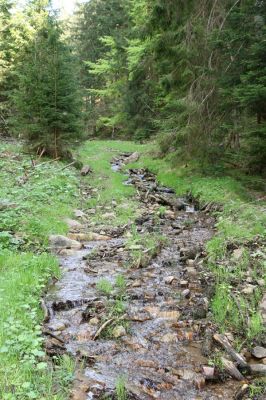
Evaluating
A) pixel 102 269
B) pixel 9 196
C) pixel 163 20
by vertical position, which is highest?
pixel 163 20

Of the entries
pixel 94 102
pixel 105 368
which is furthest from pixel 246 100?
pixel 94 102

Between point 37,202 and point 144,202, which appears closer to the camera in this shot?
point 37,202

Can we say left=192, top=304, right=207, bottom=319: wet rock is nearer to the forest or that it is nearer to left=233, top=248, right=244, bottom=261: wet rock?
the forest

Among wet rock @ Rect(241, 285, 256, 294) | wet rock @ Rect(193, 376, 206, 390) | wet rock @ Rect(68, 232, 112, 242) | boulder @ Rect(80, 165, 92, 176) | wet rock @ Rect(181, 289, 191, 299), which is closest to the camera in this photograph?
wet rock @ Rect(193, 376, 206, 390)

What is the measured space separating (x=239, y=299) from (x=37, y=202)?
6.73 metres

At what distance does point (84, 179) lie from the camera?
1592cm

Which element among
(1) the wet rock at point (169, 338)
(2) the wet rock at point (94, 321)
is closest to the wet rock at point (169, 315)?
(1) the wet rock at point (169, 338)

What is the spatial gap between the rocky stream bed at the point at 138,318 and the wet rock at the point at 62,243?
22mm

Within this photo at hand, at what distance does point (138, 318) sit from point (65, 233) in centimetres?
414

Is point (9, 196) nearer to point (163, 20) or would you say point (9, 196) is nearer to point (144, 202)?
point (144, 202)

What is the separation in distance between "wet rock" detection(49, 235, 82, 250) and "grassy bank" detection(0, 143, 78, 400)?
0.17m

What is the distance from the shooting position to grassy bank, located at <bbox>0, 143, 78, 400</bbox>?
3484 mm

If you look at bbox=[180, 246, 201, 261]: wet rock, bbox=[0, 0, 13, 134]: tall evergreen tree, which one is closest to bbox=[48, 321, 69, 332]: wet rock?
bbox=[180, 246, 201, 261]: wet rock

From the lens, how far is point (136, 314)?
18.1 ft
